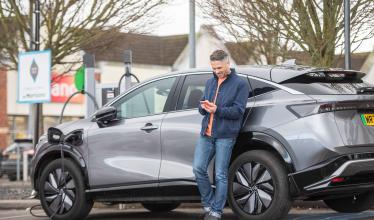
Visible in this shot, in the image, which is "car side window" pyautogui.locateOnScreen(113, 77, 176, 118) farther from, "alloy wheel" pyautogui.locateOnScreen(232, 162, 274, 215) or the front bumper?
the front bumper

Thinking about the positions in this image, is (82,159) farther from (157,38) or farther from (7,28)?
(157,38)

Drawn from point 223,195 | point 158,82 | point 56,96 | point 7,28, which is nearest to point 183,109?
point 158,82

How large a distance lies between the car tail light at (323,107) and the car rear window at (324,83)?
19 cm

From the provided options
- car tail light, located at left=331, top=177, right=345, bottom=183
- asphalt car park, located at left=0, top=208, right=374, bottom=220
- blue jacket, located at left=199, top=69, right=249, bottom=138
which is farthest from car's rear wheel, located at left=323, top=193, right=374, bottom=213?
blue jacket, located at left=199, top=69, right=249, bottom=138

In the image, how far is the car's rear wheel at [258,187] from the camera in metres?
7.14

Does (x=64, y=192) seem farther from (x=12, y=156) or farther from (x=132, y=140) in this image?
(x=12, y=156)

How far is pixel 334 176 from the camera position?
6.96 meters

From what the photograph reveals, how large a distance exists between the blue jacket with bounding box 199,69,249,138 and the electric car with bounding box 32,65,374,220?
7.8 inches

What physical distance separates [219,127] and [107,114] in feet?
5.45

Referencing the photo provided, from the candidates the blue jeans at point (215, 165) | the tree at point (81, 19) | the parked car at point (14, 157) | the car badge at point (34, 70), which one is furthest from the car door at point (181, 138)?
the parked car at point (14, 157)

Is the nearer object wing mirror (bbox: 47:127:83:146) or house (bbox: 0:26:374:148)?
wing mirror (bbox: 47:127:83:146)

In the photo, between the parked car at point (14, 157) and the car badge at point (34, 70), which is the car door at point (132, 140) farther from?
the parked car at point (14, 157)

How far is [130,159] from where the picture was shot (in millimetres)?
8312

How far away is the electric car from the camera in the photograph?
7.06 m
